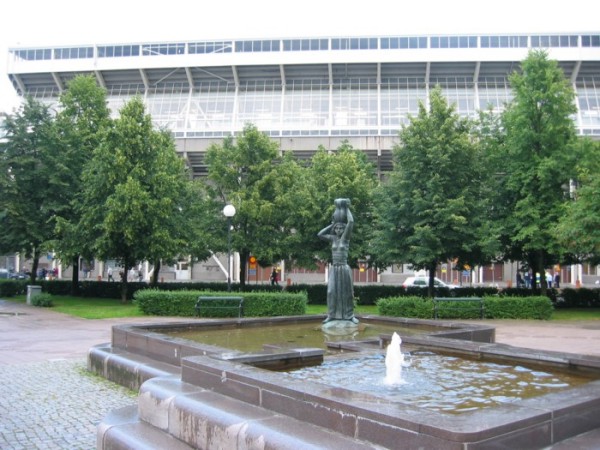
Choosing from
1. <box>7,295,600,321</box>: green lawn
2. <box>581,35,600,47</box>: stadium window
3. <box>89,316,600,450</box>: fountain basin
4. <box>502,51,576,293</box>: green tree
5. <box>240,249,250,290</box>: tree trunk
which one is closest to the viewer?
<box>89,316,600,450</box>: fountain basin

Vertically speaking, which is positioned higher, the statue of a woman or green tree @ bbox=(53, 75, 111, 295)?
green tree @ bbox=(53, 75, 111, 295)

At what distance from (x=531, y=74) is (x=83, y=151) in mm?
23220

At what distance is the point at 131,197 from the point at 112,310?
490 centimetres

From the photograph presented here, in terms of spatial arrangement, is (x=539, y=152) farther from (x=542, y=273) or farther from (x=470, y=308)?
(x=470, y=308)

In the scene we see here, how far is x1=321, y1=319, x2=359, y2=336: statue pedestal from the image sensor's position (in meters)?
13.0

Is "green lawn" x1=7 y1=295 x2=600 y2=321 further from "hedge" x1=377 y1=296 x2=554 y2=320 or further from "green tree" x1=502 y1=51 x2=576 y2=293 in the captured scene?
"green tree" x1=502 y1=51 x2=576 y2=293

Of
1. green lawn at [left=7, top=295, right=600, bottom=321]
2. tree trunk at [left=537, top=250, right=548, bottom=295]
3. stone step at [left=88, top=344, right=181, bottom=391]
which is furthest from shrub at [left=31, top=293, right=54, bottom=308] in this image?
tree trunk at [left=537, top=250, right=548, bottom=295]

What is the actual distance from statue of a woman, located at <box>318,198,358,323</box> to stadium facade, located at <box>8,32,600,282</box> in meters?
37.5

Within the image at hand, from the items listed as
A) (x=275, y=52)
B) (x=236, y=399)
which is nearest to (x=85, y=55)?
(x=275, y=52)

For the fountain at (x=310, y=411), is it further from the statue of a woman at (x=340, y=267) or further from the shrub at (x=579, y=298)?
the shrub at (x=579, y=298)

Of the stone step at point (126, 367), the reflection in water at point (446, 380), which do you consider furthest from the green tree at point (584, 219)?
the stone step at point (126, 367)

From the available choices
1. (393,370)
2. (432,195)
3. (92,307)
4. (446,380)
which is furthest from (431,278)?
(393,370)

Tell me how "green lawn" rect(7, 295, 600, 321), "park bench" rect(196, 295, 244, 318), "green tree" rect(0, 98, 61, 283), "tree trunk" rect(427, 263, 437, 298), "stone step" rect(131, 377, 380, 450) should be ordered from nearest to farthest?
"stone step" rect(131, 377, 380, 450)
"park bench" rect(196, 295, 244, 318)
"green lawn" rect(7, 295, 600, 321)
"tree trunk" rect(427, 263, 437, 298)
"green tree" rect(0, 98, 61, 283)

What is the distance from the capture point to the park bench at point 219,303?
771 inches
